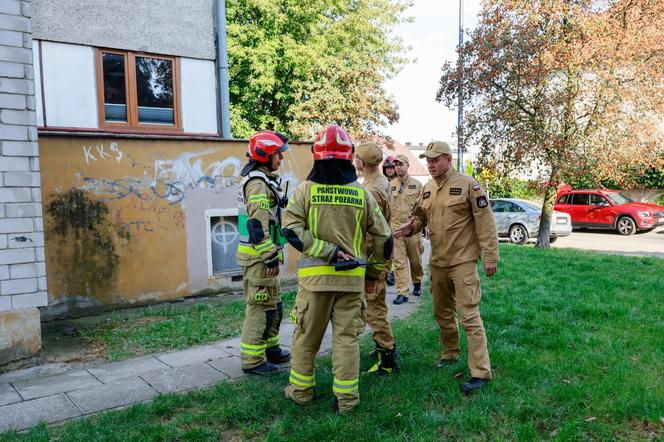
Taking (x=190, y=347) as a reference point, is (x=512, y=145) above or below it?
above

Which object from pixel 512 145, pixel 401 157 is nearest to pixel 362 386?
pixel 401 157

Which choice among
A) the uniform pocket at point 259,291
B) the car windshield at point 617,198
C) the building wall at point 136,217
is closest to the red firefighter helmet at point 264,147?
the uniform pocket at point 259,291

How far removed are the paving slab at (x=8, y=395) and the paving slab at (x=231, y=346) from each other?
194 centimetres

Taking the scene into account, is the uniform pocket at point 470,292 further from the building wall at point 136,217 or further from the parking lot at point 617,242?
the parking lot at point 617,242

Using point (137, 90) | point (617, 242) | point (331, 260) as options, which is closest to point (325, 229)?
point (331, 260)

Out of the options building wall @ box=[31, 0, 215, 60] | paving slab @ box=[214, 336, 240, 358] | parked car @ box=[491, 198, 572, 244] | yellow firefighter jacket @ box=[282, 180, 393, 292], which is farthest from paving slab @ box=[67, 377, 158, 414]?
parked car @ box=[491, 198, 572, 244]

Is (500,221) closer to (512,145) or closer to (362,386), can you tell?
(512,145)

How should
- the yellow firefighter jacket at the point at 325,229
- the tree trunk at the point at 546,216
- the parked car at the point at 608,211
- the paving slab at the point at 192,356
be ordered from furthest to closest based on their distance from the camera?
the parked car at the point at 608,211 < the tree trunk at the point at 546,216 < the paving slab at the point at 192,356 < the yellow firefighter jacket at the point at 325,229

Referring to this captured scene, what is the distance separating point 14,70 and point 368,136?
17.2m

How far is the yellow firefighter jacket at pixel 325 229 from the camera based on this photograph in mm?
3891

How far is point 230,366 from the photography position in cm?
518

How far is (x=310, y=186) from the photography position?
400cm

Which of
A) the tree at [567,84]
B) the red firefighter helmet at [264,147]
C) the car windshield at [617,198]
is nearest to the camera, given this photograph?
the red firefighter helmet at [264,147]

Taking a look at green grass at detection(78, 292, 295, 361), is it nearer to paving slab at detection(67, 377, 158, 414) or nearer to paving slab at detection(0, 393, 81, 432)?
paving slab at detection(67, 377, 158, 414)
